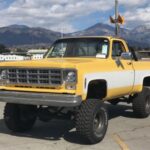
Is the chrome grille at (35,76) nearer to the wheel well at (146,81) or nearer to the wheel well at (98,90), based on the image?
the wheel well at (98,90)

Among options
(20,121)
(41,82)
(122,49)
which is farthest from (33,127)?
(122,49)

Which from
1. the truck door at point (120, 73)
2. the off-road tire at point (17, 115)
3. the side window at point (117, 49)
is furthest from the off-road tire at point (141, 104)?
the off-road tire at point (17, 115)

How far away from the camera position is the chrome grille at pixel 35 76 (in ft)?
29.5

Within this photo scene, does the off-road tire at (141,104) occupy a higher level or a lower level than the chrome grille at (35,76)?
lower

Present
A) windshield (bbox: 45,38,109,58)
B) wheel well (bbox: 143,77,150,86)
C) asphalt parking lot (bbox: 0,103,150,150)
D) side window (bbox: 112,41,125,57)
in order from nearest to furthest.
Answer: asphalt parking lot (bbox: 0,103,150,150)
windshield (bbox: 45,38,109,58)
side window (bbox: 112,41,125,57)
wheel well (bbox: 143,77,150,86)

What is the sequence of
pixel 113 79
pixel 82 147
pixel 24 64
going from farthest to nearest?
pixel 113 79 < pixel 24 64 < pixel 82 147

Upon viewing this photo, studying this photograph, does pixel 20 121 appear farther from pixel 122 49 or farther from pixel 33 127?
pixel 122 49

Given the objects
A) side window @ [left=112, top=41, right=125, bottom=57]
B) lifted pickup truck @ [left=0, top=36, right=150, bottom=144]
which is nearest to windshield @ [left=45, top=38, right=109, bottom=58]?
lifted pickup truck @ [left=0, top=36, right=150, bottom=144]

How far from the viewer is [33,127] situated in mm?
10898

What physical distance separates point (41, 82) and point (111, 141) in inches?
68.2

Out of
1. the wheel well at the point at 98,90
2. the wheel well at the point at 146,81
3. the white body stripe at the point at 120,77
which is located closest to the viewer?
the white body stripe at the point at 120,77

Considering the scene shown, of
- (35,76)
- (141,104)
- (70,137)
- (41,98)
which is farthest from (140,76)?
(41,98)

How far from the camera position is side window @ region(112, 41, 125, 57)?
10922mm

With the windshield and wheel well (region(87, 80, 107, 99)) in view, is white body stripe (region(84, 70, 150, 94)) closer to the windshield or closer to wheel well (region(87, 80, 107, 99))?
wheel well (region(87, 80, 107, 99))
